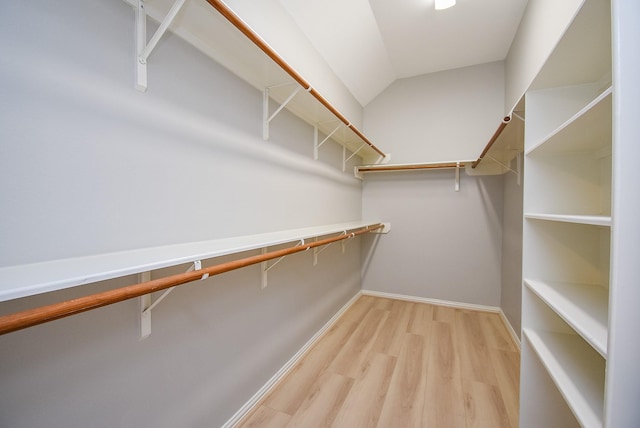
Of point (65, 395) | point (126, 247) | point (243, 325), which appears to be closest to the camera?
point (65, 395)

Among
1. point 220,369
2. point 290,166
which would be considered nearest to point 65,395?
point 220,369

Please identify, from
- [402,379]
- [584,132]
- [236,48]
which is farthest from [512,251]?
[236,48]

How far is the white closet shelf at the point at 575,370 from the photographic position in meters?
0.75

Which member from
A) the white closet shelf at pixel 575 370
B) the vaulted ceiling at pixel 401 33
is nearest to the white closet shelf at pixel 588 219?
the white closet shelf at pixel 575 370

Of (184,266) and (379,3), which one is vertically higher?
(379,3)

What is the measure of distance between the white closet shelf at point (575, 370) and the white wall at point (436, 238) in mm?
1775

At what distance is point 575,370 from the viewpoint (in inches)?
36.5

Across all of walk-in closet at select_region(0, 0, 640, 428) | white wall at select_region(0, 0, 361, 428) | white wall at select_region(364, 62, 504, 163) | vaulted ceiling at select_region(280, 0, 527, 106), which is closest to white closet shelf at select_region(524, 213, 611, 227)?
walk-in closet at select_region(0, 0, 640, 428)

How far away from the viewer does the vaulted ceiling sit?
1.89m

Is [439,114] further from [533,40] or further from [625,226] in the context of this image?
[625,226]

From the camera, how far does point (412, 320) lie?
2559 millimetres

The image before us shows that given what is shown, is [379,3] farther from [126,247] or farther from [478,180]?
[126,247]

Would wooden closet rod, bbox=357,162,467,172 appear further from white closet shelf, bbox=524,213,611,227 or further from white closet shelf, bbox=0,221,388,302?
white closet shelf, bbox=0,221,388,302

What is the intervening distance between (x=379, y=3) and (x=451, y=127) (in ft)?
4.92
